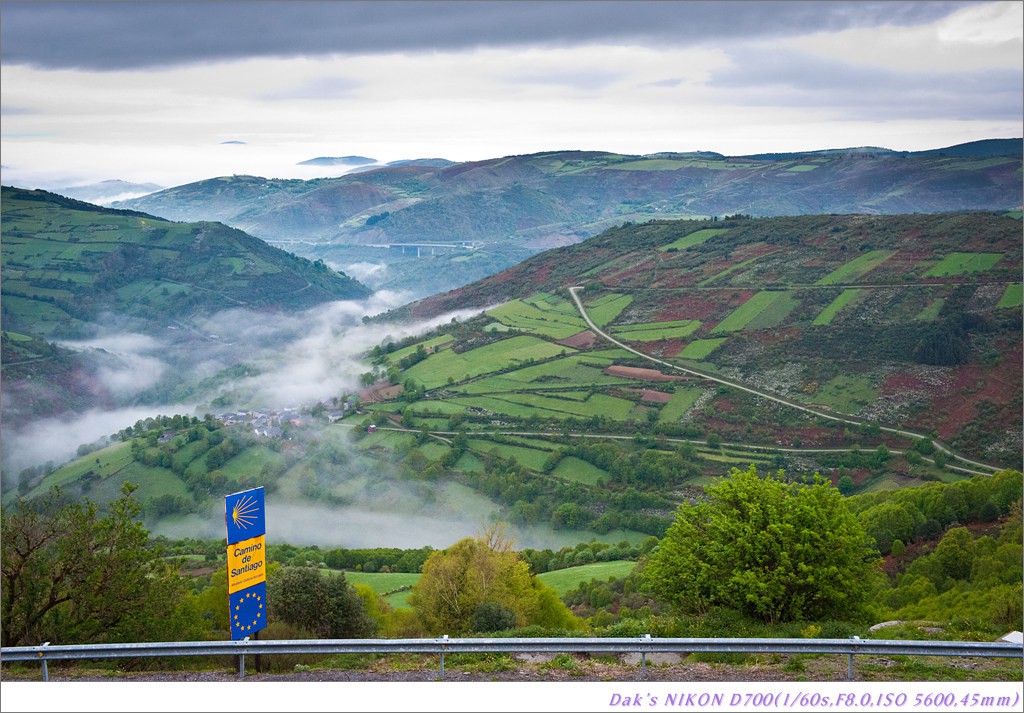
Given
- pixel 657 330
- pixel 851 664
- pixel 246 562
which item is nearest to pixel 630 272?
pixel 657 330

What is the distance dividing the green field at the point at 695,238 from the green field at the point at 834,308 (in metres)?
28.4

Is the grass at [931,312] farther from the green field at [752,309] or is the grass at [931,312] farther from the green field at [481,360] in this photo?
the green field at [481,360]

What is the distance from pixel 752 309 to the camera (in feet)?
265

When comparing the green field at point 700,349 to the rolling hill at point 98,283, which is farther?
the rolling hill at point 98,283

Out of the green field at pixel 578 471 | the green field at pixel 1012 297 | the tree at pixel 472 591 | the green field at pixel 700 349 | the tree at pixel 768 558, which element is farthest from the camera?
the green field at pixel 700 349

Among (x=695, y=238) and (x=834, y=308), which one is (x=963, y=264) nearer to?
(x=834, y=308)

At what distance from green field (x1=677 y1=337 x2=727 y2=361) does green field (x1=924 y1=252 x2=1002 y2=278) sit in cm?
2013

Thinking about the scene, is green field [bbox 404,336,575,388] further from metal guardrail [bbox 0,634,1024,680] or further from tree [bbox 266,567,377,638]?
metal guardrail [bbox 0,634,1024,680]

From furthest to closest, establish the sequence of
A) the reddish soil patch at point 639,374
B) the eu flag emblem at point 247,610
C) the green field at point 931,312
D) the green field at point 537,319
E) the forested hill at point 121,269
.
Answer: the forested hill at point 121,269, the green field at point 537,319, the reddish soil patch at point 639,374, the green field at point 931,312, the eu flag emblem at point 247,610

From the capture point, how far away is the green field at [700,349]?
7444cm

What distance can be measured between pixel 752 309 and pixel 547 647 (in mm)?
76466

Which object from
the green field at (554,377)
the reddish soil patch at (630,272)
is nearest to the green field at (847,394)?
the green field at (554,377)

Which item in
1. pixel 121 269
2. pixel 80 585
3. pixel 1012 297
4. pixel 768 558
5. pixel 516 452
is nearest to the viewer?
pixel 80 585

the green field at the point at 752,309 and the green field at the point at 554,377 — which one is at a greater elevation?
the green field at the point at 752,309
